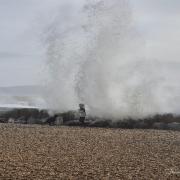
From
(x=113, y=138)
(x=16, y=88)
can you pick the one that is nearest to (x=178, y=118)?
(x=113, y=138)

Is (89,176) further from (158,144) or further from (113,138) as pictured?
(113,138)

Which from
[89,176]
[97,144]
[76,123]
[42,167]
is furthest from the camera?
[76,123]

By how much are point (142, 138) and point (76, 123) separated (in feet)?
17.3

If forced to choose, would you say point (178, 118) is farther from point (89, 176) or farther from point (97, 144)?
point (89, 176)

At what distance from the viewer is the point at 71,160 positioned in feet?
30.8

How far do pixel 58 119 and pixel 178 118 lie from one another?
4.54 metres

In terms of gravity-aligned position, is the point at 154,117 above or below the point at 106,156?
above

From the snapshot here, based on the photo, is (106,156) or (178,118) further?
(178,118)

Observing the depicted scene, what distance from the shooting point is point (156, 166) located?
8.91 m

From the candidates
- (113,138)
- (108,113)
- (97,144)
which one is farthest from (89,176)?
(108,113)

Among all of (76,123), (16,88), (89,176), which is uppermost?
(16,88)

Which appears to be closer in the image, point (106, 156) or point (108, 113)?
point (106, 156)

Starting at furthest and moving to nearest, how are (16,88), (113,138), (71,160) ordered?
(16,88) → (113,138) → (71,160)

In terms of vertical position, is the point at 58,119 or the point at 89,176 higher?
the point at 58,119
